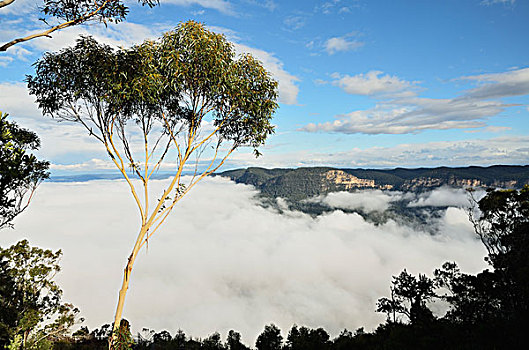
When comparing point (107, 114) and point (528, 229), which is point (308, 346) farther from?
point (107, 114)

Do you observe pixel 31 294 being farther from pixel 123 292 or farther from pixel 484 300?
pixel 484 300

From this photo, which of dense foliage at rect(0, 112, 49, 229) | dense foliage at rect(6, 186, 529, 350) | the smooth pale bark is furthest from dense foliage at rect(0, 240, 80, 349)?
the smooth pale bark

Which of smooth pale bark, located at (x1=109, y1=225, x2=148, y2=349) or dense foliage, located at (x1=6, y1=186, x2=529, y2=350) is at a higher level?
smooth pale bark, located at (x1=109, y1=225, x2=148, y2=349)

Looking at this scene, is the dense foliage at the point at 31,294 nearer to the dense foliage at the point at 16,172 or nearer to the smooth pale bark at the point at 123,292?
the dense foliage at the point at 16,172

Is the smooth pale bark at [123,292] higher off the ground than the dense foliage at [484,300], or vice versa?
the smooth pale bark at [123,292]

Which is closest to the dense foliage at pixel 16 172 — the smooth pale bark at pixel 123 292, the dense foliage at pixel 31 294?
the smooth pale bark at pixel 123 292

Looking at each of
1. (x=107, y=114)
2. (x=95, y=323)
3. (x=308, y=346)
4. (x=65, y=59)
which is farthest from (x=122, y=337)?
(x=95, y=323)

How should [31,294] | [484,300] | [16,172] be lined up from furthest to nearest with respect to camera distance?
[484,300], [31,294], [16,172]

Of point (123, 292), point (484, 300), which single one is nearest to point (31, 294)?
point (123, 292)

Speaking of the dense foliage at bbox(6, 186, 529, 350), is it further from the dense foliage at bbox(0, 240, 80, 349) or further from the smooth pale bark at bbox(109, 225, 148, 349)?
the dense foliage at bbox(0, 240, 80, 349)

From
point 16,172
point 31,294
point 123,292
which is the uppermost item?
point 16,172

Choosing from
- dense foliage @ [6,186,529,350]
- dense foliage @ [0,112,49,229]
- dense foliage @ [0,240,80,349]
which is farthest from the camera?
dense foliage @ [0,240,80,349]

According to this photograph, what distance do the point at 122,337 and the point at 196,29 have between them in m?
10.6

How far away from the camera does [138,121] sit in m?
11.4
